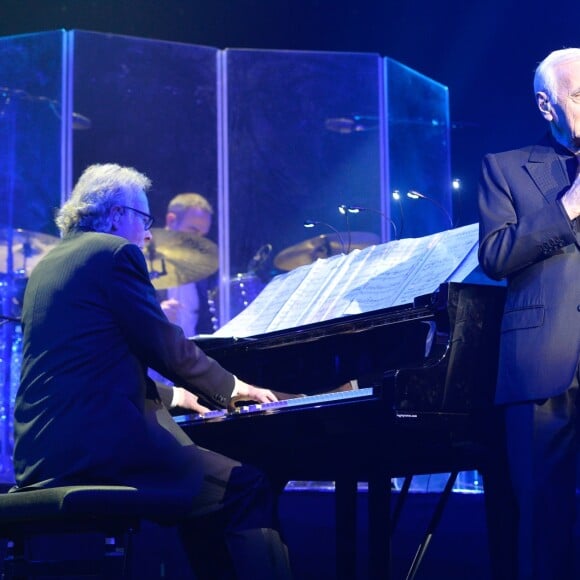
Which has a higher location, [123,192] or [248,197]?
[248,197]

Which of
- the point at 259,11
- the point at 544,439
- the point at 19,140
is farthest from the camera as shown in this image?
the point at 259,11

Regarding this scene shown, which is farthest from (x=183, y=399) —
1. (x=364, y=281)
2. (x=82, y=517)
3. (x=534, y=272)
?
(x=534, y=272)

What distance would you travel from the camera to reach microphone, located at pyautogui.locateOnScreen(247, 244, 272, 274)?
6.77 metres

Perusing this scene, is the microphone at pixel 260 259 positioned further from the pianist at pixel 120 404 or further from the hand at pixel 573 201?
the hand at pixel 573 201

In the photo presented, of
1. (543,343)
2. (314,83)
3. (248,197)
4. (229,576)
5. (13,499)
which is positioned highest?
(314,83)

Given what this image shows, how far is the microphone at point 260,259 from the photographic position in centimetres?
677

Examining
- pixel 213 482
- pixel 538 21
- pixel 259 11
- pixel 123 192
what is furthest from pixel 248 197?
pixel 213 482

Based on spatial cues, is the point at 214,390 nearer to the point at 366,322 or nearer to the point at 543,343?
the point at 366,322

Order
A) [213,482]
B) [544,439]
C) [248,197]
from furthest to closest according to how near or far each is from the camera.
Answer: [248,197] → [213,482] → [544,439]

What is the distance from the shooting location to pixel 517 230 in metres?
2.74

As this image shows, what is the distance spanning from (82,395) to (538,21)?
4988mm

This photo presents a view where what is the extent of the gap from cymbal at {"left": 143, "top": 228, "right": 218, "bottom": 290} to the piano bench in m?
3.60

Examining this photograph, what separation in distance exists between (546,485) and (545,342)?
390 mm

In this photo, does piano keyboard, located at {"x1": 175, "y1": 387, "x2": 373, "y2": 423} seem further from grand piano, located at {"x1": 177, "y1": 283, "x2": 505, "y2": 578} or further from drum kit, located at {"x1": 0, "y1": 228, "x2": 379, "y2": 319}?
drum kit, located at {"x1": 0, "y1": 228, "x2": 379, "y2": 319}
